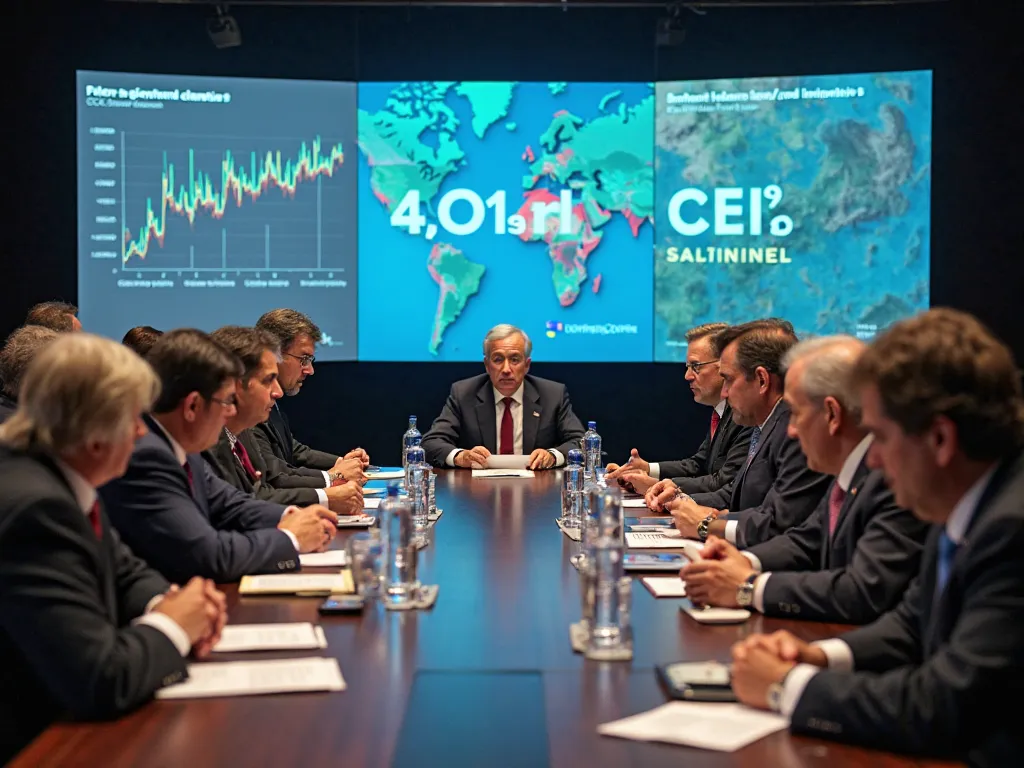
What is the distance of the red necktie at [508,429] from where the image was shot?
6.55 m

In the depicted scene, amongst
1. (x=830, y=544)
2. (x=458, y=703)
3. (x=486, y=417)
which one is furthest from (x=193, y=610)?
(x=486, y=417)

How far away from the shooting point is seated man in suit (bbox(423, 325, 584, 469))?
645cm

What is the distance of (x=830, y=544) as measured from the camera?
2.98m

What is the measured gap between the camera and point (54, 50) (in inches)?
304

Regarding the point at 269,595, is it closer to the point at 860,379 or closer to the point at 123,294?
the point at 860,379

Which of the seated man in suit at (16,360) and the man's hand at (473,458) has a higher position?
the seated man in suit at (16,360)

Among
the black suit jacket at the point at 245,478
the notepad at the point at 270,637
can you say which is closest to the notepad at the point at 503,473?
the black suit jacket at the point at 245,478

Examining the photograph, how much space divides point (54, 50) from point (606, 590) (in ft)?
22.5

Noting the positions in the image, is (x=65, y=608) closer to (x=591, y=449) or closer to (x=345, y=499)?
(x=345, y=499)

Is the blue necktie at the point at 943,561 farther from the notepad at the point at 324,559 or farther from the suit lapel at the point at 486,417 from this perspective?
the suit lapel at the point at 486,417

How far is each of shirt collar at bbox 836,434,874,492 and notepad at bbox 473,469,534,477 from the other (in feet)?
9.59

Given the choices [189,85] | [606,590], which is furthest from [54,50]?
[606,590]

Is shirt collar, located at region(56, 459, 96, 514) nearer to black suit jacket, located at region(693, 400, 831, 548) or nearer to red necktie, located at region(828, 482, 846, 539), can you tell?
red necktie, located at region(828, 482, 846, 539)

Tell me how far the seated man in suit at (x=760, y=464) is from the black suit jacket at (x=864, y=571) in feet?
2.32
